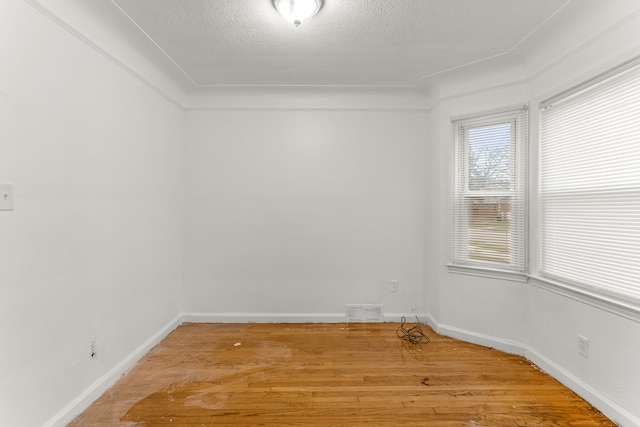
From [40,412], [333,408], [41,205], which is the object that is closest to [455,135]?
[333,408]

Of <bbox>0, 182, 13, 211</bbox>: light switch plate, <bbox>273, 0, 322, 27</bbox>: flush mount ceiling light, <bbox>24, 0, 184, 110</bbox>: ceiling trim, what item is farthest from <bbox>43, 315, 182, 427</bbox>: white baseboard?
<bbox>273, 0, 322, 27</bbox>: flush mount ceiling light

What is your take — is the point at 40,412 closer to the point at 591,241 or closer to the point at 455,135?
the point at 591,241

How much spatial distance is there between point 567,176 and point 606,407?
156 cm

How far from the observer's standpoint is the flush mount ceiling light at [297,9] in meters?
1.97

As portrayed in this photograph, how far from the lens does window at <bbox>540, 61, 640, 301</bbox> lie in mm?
1902

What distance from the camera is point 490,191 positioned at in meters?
3.00

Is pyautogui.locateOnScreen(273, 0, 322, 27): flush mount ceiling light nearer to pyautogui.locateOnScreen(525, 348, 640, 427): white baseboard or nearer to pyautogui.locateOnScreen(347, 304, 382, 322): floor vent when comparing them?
pyautogui.locateOnScreen(347, 304, 382, 322): floor vent

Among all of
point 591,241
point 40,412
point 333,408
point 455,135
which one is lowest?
point 333,408

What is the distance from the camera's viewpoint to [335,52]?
266 cm

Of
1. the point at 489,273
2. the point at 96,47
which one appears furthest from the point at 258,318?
the point at 96,47

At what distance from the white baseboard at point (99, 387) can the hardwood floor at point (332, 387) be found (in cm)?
5

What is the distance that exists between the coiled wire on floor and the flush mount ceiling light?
290cm

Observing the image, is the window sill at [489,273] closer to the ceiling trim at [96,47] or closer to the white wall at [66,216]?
the white wall at [66,216]

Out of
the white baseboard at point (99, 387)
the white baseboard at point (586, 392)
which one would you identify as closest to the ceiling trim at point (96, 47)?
the white baseboard at point (99, 387)
